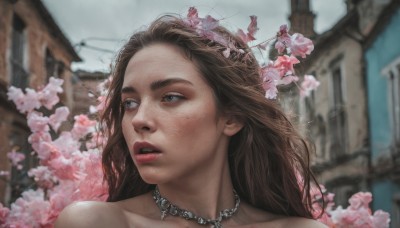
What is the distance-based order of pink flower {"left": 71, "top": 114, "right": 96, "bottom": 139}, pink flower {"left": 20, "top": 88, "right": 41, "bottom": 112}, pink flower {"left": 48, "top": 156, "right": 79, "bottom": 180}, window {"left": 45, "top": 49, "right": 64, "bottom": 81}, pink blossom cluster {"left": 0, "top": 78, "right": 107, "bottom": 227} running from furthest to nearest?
window {"left": 45, "top": 49, "right": 64, "bottom": 81} < pink flower {"left": 20, "top": 88, "right": 41, "bottom": 112} < pink flower {"left": 71, "top": 114, "right": 96, "bottom": 139} < pink flower {"left": 48, "top": 156, "right": 79, "bottom": 180} < pink blossom cluster {"left": 0, "top": 78, "right": 107, "bottom": 227}

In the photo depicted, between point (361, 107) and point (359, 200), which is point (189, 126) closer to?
point (359, 200)

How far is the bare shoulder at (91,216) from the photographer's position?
4.81 feet

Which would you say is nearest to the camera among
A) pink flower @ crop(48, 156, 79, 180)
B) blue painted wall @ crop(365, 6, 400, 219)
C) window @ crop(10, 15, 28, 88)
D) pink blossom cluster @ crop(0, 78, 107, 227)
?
pink blossom cluster @ crop(0, 78, 107, 227)

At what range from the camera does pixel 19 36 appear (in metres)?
3.26

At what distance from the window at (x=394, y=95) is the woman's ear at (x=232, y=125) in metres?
3.68

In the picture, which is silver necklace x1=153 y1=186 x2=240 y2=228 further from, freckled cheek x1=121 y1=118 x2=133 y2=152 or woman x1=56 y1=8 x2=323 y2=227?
freckled cheek x1=121 y1=118 x2=133 y2=152

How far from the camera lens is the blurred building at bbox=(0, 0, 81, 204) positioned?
10.0 feet

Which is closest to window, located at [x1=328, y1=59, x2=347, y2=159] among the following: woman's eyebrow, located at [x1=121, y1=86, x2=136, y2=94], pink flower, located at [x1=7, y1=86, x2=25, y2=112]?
pink flower, located at [x1=7, y1=86, x2=25, y2=112]

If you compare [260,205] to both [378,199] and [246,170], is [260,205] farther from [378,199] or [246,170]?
[378,199]

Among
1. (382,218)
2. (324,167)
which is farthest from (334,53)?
(382,218)

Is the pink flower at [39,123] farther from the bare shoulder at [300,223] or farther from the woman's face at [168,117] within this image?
the bare shoulder at [300,223]

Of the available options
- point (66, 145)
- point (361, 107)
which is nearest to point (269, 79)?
point (66, 145)

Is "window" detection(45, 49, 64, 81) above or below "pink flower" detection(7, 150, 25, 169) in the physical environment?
above

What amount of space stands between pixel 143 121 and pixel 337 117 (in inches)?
175
